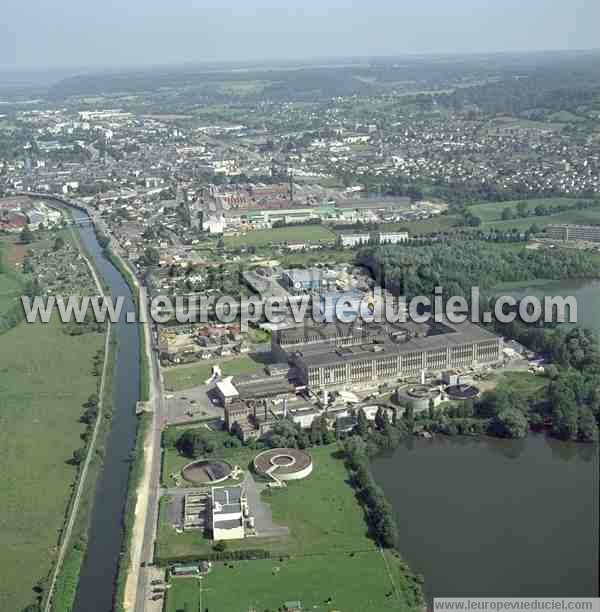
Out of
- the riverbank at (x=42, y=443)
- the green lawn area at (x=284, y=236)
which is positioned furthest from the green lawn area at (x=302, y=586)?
the green lawn area at (x=284, y=236)

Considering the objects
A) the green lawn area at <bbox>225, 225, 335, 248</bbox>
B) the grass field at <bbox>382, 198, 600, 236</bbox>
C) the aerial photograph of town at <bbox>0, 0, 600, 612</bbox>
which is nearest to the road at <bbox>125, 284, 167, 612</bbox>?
the aerial photograph of town at <bbox>0, 0, 600, 612</bbox>

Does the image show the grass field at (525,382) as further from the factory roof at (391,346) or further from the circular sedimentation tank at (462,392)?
the factory roof at (391,346)

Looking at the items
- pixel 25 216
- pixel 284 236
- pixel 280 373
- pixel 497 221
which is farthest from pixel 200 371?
pixel 25 216

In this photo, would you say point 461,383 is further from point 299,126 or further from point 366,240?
point 299,126

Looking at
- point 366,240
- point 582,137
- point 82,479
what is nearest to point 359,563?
point 82,479

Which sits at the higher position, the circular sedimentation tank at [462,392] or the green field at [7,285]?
the green field at [7,285]

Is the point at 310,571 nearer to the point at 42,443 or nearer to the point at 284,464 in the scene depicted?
the point at 284,464
